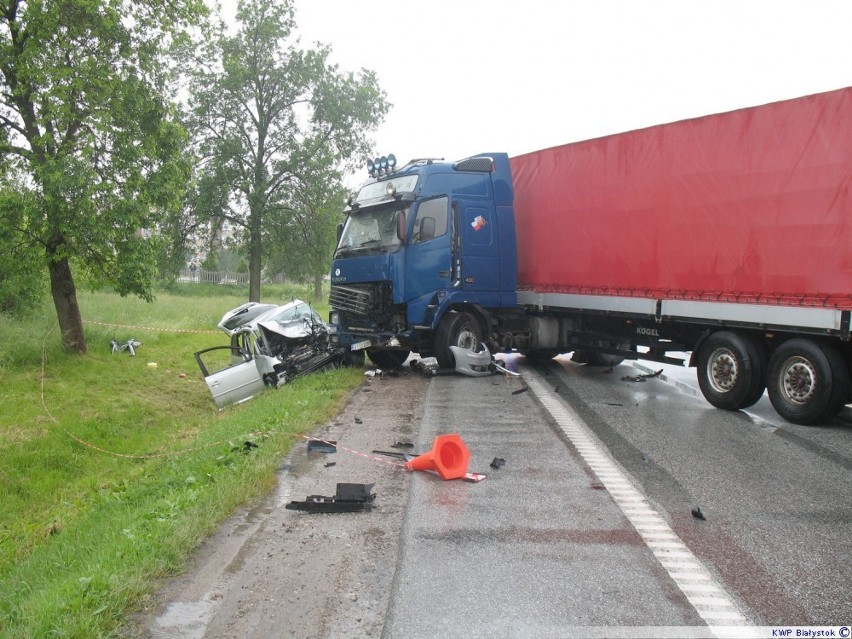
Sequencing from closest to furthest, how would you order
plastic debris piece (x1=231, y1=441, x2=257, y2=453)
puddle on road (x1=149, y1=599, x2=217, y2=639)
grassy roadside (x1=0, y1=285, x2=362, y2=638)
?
puddle on road (x1=149, y1=599, x2=217, y2=639) < grassy roadside (x1=0, y1=285, x2=362, y2=638) < plastic debris piece (x1=231, y1=441, x2=257, y2=453)

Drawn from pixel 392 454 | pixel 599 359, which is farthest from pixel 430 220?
pixel 392 454

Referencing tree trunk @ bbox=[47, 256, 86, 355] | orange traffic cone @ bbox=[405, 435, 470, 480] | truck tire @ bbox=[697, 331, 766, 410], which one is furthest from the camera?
tree trunk @ bbox=[47, 256, 86, 355]

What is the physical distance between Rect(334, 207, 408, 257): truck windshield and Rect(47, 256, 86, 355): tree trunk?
19.5 feet

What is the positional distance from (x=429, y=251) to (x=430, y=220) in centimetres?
52

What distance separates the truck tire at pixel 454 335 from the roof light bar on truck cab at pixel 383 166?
Answer: 279 cm

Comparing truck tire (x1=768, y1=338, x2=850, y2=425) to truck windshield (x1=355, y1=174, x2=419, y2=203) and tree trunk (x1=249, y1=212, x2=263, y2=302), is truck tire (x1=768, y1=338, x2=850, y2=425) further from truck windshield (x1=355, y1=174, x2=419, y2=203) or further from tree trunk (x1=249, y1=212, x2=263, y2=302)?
tree trunk (x1=249, y1=212, x2=263, y2=302)

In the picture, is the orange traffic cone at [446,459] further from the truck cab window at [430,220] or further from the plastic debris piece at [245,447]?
the truck cab window at [430,220]

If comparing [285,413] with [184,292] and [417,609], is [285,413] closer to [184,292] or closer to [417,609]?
[417,609]

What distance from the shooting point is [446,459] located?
17.9 feet

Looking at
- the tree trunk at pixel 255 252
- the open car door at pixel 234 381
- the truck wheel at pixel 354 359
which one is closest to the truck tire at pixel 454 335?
the truck wheel at pixel 354 359

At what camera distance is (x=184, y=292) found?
39.6 m

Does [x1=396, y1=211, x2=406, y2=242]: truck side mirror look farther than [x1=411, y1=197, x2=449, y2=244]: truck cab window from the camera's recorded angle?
No

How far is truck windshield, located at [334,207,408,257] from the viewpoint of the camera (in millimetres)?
11242

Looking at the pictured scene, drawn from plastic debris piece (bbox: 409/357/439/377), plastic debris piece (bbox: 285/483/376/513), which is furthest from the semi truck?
plastic debris piece (bbox: 285/483/376/513)
